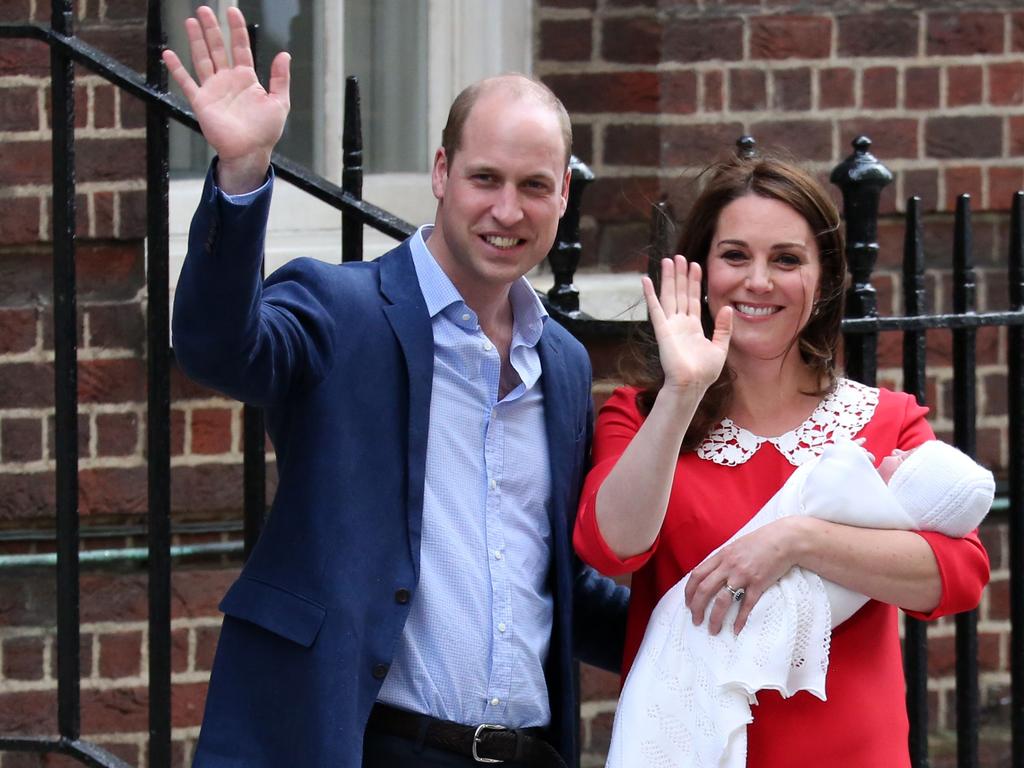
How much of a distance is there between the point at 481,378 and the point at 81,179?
181cm

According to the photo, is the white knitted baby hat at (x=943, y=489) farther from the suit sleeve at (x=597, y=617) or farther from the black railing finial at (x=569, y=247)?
the black railing finial at (x=569, y=247)

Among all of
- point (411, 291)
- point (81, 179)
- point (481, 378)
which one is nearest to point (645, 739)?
point (481, 378)

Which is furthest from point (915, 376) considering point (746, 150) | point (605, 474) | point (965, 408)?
point (605, 474)

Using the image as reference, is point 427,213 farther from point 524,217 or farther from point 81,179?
point 524,217

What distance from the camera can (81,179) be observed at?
3.90 metres

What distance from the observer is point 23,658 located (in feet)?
12.6

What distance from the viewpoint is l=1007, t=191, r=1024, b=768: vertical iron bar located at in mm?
3410

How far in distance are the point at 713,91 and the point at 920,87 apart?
0.57m

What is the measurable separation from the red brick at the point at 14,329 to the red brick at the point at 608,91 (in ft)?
5.22

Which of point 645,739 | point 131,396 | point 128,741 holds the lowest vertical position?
point 128,741

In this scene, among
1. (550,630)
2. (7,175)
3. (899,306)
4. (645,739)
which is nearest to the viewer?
(645,739)

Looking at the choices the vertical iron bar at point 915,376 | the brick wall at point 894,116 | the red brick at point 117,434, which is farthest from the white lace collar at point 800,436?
the red brick at point 117,434

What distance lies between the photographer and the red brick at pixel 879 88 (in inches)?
171

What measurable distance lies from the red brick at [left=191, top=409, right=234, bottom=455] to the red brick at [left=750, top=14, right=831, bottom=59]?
172cm
